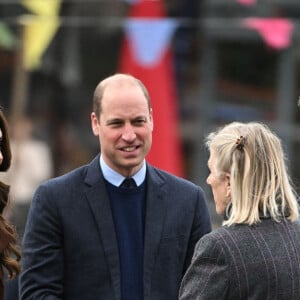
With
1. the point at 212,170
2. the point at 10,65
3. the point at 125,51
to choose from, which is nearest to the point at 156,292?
the point at 212,170

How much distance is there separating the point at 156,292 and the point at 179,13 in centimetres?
854

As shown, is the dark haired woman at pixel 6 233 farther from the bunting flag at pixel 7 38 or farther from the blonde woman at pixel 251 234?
the bunting flag at pixel 7 38

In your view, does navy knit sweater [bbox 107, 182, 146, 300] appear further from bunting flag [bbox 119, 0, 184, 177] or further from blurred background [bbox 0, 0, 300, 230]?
blurred background [bbox 0, 0, 300, 230]

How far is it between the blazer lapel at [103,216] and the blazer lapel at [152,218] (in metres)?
0.13

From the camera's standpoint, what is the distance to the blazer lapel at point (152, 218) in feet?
14.8

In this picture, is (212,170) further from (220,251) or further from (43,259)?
(43,259)

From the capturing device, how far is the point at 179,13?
12758 mm

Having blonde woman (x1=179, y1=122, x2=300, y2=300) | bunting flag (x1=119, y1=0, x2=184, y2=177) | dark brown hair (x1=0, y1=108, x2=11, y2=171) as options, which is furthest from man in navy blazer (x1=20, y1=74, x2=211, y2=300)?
bunting flag (x1=119, y1=0, x2=184, y2=177)

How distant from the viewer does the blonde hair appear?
3.98 m

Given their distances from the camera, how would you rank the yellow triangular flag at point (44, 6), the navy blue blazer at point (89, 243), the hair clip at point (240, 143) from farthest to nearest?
the yellow triangular flag at point (44, 6), the navy blue blazer at point (89, 243), the hair clip at point (240, 143)

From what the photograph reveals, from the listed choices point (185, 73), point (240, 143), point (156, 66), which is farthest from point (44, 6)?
point (240, 143)

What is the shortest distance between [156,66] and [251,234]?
24.0 feet

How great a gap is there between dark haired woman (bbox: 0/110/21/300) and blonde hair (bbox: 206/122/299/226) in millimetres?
949

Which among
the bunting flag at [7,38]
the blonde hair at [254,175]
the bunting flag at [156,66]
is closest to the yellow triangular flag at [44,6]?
the bunting flag at [7,38]
